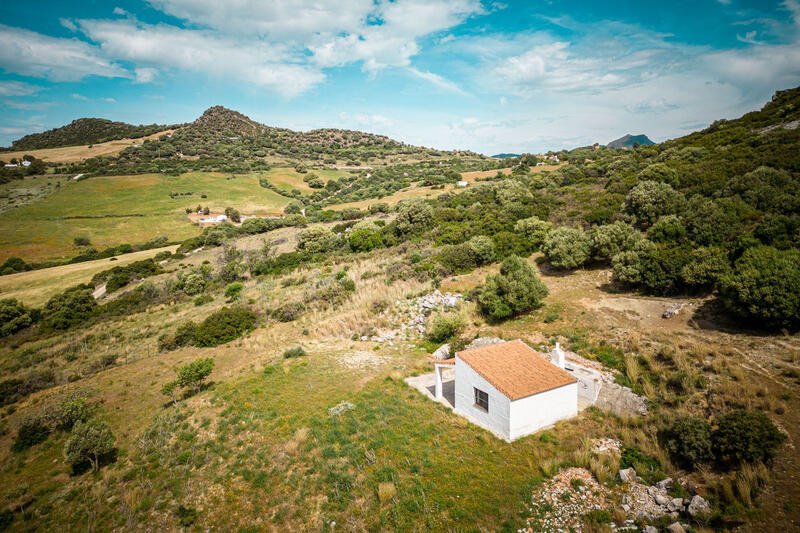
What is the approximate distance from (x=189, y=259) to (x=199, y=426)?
124 feet

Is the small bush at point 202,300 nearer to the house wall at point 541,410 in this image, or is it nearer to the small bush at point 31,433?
the small bush at point 31,433

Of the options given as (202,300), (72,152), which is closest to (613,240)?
(202,300)

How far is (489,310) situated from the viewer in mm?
18484

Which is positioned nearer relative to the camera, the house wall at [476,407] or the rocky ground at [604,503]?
the rocky ground at [604,503]

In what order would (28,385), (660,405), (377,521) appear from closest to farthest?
(377,521)
(660,405)
(28,385)

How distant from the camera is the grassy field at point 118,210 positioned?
47.4m

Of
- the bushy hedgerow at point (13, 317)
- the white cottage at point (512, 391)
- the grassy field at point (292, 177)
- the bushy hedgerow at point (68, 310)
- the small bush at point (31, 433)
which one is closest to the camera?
the white cottage at point (512, 391)

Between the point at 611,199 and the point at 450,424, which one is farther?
the point at 611,199

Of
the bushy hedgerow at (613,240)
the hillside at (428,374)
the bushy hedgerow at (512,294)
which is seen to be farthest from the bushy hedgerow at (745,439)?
the bushy hedgerow at (613,240)

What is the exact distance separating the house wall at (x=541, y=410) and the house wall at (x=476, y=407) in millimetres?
305

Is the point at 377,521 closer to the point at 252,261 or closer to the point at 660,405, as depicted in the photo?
the point at 660,405

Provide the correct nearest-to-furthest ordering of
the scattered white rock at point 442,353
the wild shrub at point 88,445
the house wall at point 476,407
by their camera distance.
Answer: the wild shrub at point 88,445
the house wall at point 476,407
the scattered white rock at point 442,353

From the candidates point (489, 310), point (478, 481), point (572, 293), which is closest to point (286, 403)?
point (478, 481)

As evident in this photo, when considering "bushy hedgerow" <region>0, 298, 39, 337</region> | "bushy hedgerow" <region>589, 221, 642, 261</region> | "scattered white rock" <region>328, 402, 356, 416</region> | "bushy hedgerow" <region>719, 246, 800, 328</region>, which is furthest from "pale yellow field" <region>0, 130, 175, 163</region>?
"bushy hedgerow" <region>719, 246, 800, 328</region>
